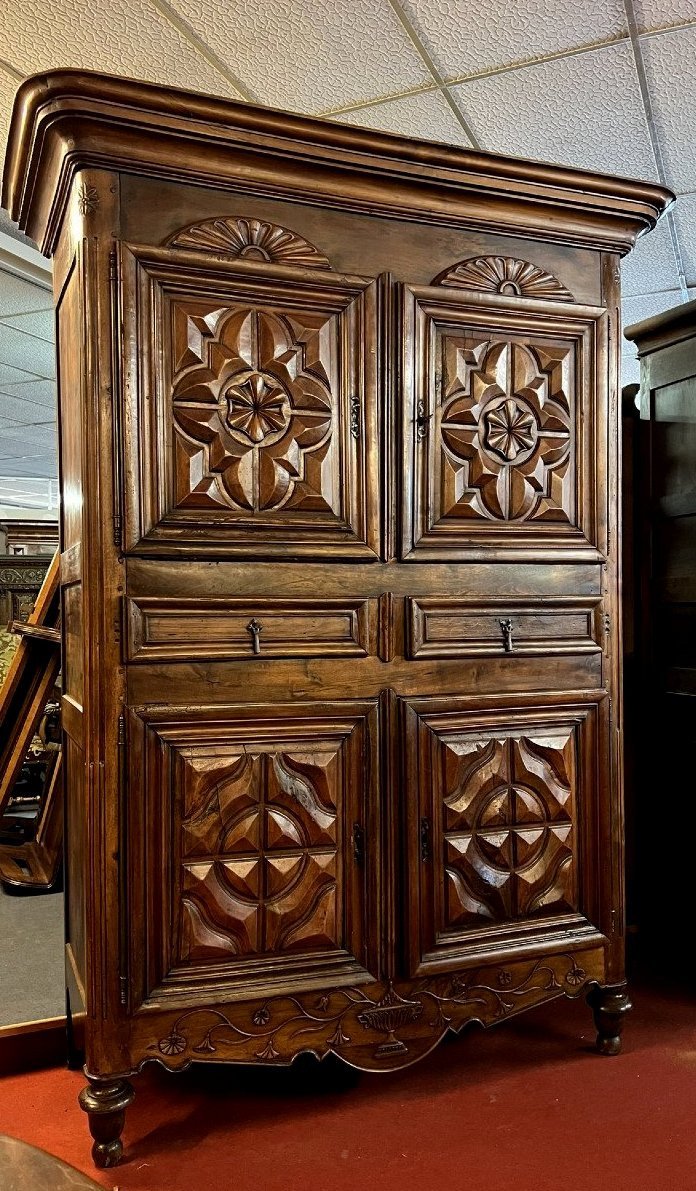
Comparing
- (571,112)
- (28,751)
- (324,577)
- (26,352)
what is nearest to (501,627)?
(324,577)

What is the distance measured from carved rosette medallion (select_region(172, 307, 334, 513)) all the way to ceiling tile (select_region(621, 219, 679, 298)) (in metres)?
2.38

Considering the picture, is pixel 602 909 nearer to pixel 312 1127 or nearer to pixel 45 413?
pixel 312 1127

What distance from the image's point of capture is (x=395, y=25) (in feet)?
7.63

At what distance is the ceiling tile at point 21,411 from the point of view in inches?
273

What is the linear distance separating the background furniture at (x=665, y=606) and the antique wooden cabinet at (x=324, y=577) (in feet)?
1.78

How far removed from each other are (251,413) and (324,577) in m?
0.41

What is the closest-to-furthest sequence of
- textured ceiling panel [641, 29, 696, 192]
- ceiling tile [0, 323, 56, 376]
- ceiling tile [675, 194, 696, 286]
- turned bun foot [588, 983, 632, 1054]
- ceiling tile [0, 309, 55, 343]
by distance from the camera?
1. turned bun foot [588, 983, 632, 1054]
2. textured ceiling panel [641, 29, 696, 192]
3. ceiling tile [675, 194, 696, 286]
4. ceiling tile [0, 309, 55, 343]
5. ceiling tile [0, 323, 56, 376]

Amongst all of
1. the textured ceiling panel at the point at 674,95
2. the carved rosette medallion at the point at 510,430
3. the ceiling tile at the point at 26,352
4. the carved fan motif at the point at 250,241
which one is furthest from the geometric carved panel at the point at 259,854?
the ceiling tile at the point at 26,352

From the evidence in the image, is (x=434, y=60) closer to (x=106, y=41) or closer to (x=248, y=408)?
(x=106, y=41)

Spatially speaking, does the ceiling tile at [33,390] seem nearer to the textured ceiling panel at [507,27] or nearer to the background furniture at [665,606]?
the textured ceiling panel at [507,27]

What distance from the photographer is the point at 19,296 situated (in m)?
4.47

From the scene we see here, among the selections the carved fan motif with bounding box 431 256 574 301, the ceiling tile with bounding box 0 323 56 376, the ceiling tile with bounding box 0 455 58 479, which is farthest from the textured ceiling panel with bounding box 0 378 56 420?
the carved fan motif with bounding box 431 256 574 301

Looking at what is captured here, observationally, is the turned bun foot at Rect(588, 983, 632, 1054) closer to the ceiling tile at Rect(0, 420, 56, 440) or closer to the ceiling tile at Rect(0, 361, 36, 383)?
the ceiling tile at Rect(0, 361, 36, 383)

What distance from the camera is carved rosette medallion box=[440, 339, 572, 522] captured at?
6.98ft
